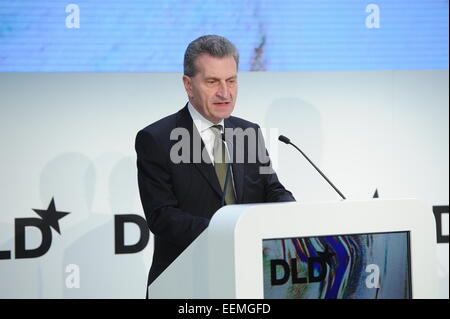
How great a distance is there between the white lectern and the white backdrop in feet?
6.22

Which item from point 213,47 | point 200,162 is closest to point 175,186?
point 200,162

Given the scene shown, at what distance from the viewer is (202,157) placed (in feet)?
8.59

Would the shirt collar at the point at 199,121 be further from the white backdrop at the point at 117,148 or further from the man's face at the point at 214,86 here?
the white backdrop at the point at 117,148

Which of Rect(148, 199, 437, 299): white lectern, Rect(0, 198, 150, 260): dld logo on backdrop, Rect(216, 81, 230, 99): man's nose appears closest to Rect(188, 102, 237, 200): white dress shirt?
Rect(216, 81, 230, 99): man's nose

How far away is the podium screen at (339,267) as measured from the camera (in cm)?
178

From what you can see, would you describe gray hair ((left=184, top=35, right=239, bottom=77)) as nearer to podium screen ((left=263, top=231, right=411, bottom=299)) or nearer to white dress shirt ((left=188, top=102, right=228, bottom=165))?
white dress shirt ((left=188, top=102, right=228, bottom=165))

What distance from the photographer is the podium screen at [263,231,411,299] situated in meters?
1.78

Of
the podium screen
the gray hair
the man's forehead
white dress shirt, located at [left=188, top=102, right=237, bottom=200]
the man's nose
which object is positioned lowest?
the podium screen

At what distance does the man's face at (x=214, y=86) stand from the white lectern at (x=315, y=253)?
0.92 metres
